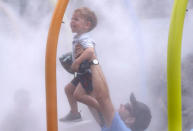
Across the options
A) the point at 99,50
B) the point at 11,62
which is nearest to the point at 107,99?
the point at 99,50

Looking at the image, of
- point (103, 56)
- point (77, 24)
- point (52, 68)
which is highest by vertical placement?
point (77, 24)

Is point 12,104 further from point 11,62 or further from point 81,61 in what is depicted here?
point 81,61

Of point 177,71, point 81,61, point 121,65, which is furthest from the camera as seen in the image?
point 121,65

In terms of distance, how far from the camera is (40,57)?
210 cm

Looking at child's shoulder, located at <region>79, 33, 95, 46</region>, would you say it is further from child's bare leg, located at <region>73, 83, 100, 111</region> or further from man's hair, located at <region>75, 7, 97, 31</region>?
child's bare leg, located at <region>73, 83, 100, 111</region>

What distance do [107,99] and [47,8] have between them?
63 cm

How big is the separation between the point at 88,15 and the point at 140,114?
655mm

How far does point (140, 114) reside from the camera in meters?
2.16

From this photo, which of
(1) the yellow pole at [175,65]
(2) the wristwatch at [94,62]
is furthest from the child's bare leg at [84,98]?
(1) the yellow pole at [175,65]

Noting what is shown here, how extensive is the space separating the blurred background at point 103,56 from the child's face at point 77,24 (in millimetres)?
30

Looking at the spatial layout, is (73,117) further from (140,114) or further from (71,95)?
(140,114)

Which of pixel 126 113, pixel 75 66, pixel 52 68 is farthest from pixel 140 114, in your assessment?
pixel 52 68

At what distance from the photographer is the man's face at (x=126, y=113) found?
7.02ft

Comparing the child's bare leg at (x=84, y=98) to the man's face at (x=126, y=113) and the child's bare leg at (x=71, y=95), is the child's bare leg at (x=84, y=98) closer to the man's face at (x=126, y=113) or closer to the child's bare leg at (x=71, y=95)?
the child's bare leg at (x=71, y=95)
